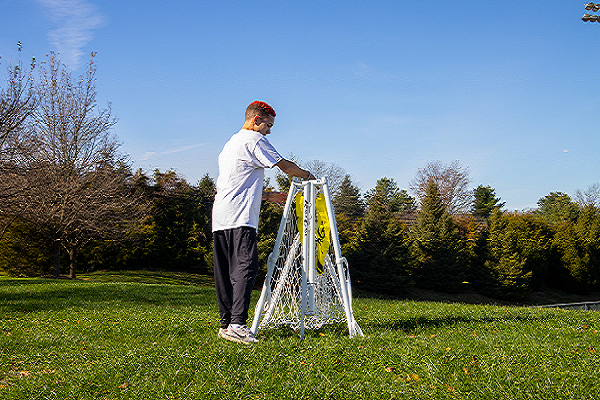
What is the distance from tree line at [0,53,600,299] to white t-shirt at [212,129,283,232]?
528 inches

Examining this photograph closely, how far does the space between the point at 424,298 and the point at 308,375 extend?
77.3 ft

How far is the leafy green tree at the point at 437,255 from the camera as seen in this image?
85.8ft

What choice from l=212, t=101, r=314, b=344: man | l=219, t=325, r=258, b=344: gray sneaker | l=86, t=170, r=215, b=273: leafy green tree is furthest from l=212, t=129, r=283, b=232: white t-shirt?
l=86, t=170, r=215, b=273: leafy green tree

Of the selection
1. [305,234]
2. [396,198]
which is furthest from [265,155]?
[396,198]

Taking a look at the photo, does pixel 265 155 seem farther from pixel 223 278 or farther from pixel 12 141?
pixel 12 141

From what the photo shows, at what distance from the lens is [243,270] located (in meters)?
3.96

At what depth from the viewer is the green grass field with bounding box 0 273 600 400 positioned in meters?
2.85

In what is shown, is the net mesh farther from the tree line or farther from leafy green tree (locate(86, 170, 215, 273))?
leafy green tree (locate(86, 170, 215, 273))

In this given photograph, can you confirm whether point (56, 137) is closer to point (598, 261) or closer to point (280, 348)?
point (280, 348)

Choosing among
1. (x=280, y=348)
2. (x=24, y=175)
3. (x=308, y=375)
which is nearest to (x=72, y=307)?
(x=280, y=348)

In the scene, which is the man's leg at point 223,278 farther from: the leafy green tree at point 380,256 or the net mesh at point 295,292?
the leafy green tree at point 380,256

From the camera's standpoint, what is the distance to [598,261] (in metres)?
32.7

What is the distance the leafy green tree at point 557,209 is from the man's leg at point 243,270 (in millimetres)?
44193

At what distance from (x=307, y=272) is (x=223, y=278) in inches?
31.4
